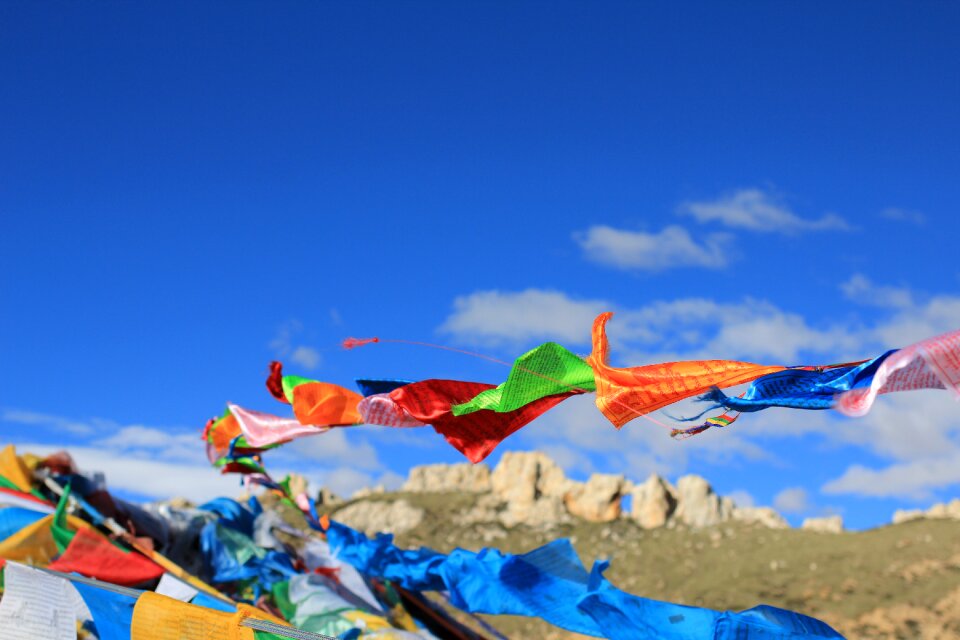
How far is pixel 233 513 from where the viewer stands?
1130 centimetres

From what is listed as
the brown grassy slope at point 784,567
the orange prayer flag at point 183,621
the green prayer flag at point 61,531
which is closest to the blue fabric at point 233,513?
the green prayer flag at point 61,531

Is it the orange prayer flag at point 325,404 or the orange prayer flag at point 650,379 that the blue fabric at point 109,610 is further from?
the orange prayer flag at point 650,379

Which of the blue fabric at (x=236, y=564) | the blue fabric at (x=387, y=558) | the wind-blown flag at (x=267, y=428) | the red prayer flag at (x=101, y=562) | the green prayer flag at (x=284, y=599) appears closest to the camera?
the wind-blown flag at (x=267, y=428)

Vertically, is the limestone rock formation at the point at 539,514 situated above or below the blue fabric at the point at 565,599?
above

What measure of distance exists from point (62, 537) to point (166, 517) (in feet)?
8.17

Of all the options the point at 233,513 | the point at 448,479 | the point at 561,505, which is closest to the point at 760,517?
the point at 561,505

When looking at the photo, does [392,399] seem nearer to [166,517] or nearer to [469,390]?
[469,390]

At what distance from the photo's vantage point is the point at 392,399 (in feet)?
18.9

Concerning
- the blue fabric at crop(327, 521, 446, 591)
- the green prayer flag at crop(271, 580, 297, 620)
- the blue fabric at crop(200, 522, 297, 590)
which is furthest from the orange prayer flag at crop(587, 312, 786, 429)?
the blue fabric at crop(200, 522, 297, 590)

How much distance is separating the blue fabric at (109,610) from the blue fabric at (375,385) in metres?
1.94

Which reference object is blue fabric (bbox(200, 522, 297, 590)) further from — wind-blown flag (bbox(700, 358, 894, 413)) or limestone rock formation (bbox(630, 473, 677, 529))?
limestone rock formation (bbox(630, 473, 677, 529))

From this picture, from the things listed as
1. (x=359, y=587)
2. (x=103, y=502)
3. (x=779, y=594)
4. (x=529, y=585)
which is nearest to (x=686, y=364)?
(x=529, y=585)

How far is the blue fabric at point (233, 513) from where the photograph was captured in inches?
442

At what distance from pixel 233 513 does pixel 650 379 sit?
27.1 feet
